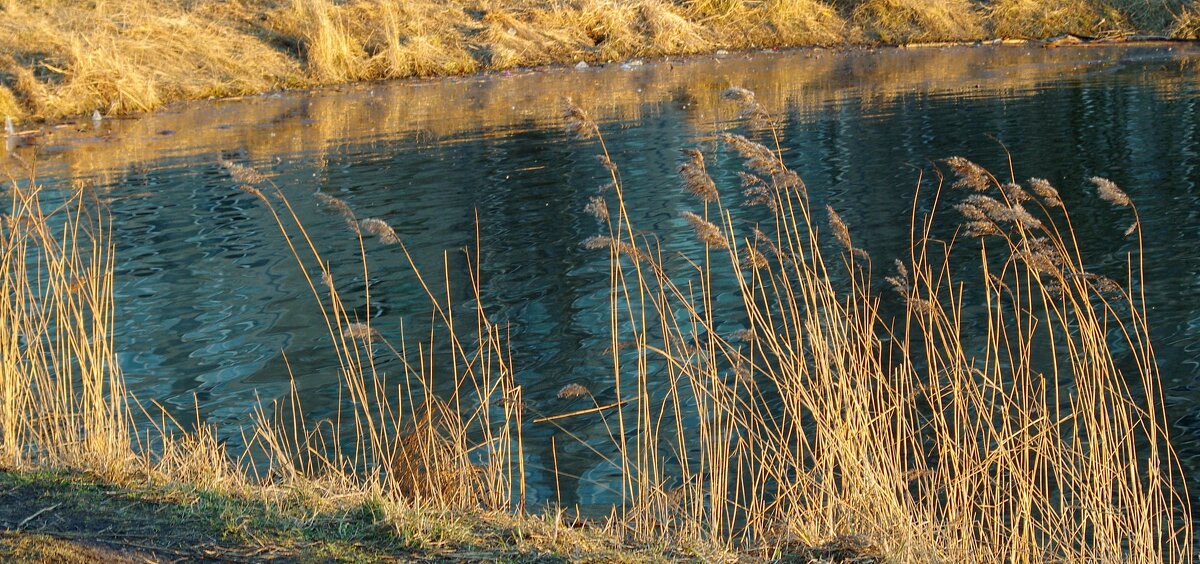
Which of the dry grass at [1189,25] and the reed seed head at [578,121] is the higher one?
the reed seed head at [578,121]

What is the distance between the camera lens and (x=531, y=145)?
1688cm

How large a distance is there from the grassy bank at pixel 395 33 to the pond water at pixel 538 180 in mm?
1001

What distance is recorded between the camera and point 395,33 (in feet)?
85.4

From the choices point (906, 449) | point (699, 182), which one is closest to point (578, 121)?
point (699, 182)

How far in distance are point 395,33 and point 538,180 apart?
42.5 ft

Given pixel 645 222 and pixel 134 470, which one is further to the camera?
pixel 645 222

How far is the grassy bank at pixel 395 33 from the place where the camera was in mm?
21750

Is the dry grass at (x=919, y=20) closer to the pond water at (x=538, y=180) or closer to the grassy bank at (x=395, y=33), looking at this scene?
the grassy bank at (x=395, y=33)

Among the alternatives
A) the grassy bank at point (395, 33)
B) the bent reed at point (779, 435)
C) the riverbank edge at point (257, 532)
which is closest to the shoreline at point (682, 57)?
the grassy bank at point (395, 33)

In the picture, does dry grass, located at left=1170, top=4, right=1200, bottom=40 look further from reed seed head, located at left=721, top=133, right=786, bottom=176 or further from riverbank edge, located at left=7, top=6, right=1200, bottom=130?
reed seed head, located at left=721, top=133, right=786, bottom=176

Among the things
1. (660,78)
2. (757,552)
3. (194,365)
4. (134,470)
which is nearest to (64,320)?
(134,470)

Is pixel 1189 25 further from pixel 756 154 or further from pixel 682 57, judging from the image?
pixel 756 154

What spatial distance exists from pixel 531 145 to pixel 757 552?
12.9m

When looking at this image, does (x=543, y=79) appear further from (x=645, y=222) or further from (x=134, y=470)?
(x=134, y=470)
